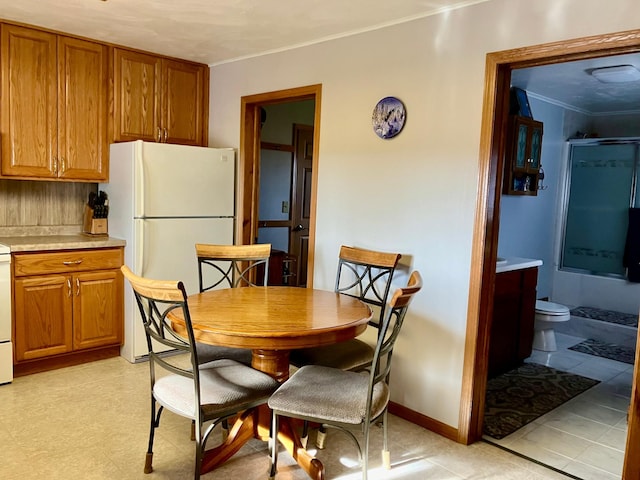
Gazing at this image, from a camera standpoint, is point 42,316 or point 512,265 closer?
point 42,316

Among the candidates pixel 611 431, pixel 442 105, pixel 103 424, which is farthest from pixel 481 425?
pixel 103 424

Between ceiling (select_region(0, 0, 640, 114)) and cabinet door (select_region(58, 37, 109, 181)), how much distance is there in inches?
5.6

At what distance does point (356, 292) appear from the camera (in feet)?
10.6

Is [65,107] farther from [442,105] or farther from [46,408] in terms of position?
[442,105]

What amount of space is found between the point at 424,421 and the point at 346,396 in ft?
3.22

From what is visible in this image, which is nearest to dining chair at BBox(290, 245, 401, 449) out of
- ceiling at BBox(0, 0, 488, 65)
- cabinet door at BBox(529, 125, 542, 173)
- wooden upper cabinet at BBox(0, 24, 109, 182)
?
ceiling at BBox(0, 0, 488, 65)

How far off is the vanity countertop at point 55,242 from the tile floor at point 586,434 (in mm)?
2791

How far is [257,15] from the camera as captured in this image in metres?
2.93

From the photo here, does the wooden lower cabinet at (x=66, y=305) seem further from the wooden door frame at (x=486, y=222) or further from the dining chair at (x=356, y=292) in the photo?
the wooden door frame at (x=486, y=222)

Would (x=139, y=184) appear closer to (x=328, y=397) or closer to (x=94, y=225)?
(x=94, y=225)

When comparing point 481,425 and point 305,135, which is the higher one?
point 305,135

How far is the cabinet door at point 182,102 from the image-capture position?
4039 mm

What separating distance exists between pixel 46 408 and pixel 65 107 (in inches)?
79.3

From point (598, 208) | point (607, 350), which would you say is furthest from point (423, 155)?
point (598, 208)
